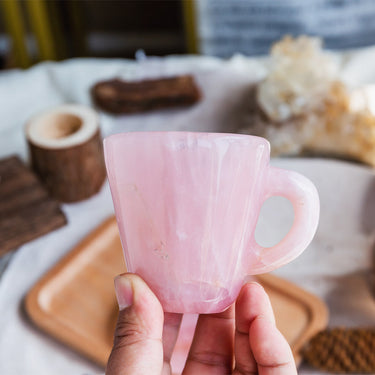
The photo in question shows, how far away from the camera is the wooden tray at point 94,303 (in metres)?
0.58

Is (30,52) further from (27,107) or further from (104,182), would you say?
(104,182)

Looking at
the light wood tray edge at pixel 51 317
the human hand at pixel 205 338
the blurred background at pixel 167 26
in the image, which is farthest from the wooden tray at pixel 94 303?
the blurred background at pixel 167 26

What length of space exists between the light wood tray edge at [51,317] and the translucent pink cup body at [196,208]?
9.7 inches

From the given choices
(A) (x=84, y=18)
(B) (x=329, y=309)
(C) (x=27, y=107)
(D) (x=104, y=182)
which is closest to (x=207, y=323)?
(B) (x=329, y=309)

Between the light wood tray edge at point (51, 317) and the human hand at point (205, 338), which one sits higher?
the human hand at point (205, 338)

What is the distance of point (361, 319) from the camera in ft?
2.06

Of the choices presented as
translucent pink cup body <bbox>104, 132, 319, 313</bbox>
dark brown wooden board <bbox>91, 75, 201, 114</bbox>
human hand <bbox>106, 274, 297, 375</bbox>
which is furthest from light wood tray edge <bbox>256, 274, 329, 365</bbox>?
dark brown wooden board <bbox>91, 75, 201, 114</bbox>

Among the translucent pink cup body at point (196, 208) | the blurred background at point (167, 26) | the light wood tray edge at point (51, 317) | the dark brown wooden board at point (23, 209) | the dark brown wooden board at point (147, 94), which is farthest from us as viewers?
the blurred background at point (167, 26)

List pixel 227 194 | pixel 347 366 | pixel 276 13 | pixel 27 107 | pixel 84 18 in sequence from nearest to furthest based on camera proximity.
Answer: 1. pixel 227 194
2. pixel 347 366
3. pixel 27 107
4. pixel 276 13
5. pixel 84 18

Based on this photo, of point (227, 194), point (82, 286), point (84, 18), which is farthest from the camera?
point (84, 18)

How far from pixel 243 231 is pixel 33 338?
381 mm

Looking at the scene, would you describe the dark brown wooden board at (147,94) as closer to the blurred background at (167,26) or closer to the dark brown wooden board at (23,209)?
the dark brown wooden board at (23,209)

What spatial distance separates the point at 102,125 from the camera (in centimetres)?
92

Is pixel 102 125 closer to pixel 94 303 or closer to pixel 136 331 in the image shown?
pixel 94 303
